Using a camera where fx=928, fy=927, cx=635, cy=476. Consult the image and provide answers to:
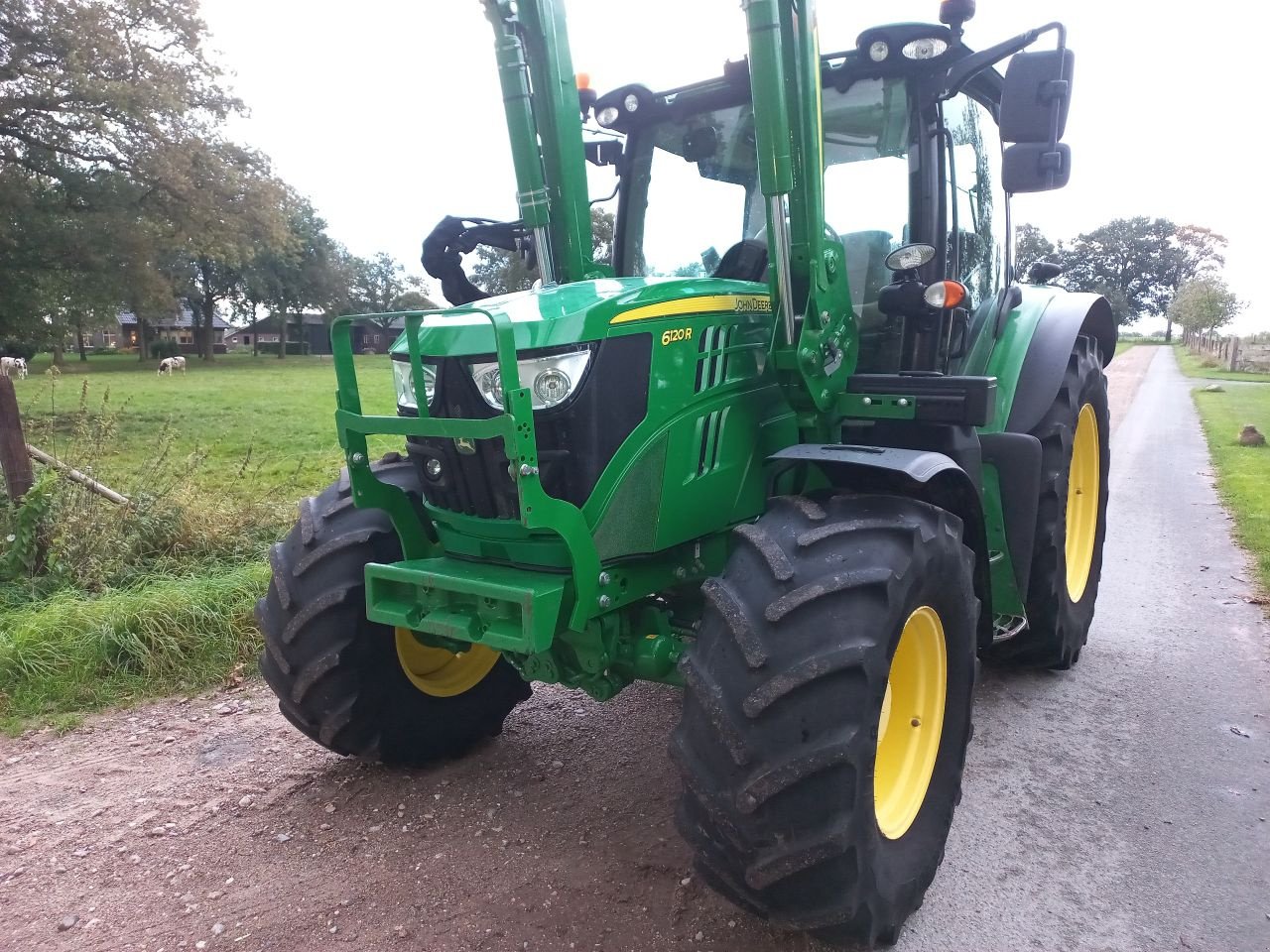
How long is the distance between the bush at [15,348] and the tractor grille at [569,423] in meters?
19.4

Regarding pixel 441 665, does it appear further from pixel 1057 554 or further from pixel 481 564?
pixel 1057 554

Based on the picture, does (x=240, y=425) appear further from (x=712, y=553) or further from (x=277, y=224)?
(x=712, y=553)

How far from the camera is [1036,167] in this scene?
304 cm

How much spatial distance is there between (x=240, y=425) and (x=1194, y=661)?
1394cm

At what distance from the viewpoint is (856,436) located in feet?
10.9

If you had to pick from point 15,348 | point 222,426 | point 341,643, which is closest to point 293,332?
point 15,348

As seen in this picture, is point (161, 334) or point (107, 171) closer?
point (107, 171)

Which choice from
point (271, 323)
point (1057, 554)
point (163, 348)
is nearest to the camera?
point (1057, 554)

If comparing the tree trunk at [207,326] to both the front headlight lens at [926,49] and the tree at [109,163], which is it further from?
the front headlight lens at [926,49]

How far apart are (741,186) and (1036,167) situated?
3.50 feet

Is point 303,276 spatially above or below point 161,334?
above

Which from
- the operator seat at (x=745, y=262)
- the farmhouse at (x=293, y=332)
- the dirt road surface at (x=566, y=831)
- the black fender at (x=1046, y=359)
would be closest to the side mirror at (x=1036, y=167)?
the operator seat at (x=745, y=262)

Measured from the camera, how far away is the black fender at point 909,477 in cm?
265

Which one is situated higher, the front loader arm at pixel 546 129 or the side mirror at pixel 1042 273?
the front loader arm at pixel 546 129
